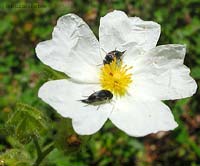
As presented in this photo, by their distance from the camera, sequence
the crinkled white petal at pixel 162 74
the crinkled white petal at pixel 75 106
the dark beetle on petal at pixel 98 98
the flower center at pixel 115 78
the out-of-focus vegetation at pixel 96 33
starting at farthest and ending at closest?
1. the out-of-focus vegetation at pixel 96 33
2. the flower center at pixel 115 78
3. the crinkled white petal at pixel 162 74
4. the dark beetle on petal at pixel 98 98
5. the crinkled white petal at pixel 75 106

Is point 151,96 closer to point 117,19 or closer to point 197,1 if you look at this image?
point 117,19

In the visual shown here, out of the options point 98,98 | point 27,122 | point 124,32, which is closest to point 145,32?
point 124,32

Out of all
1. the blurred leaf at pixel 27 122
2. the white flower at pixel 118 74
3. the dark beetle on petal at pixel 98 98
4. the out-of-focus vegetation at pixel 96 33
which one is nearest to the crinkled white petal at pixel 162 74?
the white flower at pixel 118 74

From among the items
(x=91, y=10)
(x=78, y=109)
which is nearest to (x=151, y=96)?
(x=78, y=109)

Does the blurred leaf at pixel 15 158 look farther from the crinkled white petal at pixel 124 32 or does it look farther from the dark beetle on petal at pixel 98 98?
the crinkled white petal at pixel 124 32

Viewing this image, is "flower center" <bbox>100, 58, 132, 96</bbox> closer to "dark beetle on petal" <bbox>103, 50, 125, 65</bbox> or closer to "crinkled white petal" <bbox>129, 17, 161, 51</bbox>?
"dark beetle on petal" <bbox>103, 50, 125, 65</bbox>

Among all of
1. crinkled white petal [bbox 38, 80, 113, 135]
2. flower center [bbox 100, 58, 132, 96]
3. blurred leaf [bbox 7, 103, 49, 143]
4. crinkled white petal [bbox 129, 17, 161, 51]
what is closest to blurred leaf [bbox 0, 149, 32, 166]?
blurred leaf [bbox 7, 103, 49, 143]
